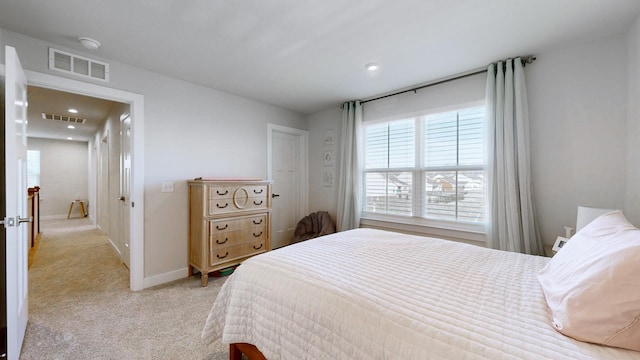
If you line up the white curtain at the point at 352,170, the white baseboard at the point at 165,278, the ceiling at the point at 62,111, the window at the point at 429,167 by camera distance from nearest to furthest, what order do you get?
the white baseboard at the point at 165,278 → the window at the point at 429,167 → the ceiling at the point at 62,111 → the white curtain at the point at 352,170

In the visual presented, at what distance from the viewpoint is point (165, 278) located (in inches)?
112

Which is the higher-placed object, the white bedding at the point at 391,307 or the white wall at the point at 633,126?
the white wall at the point at 633,126

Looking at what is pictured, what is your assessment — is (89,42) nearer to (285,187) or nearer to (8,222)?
(8,222)

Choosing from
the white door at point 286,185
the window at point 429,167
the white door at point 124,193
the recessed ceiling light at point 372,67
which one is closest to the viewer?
the recessed ceiling light at point 372,67

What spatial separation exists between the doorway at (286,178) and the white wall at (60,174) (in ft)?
22.4

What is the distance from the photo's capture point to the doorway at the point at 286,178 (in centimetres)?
411

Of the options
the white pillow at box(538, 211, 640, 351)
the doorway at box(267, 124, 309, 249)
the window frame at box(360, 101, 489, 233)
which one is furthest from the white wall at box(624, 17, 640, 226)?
the doorway at box(267, 124, 309, 249)

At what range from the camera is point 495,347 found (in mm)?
764

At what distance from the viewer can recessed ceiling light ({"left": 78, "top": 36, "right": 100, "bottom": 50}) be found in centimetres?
207

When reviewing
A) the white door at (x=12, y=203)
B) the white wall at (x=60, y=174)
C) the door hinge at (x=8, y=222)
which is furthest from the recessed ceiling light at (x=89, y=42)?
the white wall at (x=60, y=174)

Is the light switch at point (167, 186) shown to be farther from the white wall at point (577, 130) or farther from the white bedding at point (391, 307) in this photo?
the white wall at point (577, 130)

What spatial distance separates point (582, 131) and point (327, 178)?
9.67 feet

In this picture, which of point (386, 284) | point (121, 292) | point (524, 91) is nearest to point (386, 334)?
point (386, 284)

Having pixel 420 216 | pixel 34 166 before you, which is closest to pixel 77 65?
pixel 420 216
